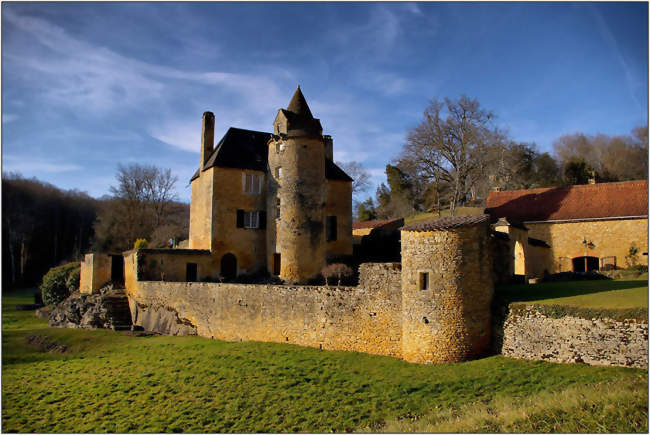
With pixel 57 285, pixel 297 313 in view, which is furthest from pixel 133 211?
pixel 297 313

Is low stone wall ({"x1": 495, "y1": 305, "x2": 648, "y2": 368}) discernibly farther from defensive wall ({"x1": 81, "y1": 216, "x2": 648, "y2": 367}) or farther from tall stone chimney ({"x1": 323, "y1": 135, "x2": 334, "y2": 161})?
tall stone chimney ({"x1": 323, "y1": 135, "x2": 334, "y2": 161})

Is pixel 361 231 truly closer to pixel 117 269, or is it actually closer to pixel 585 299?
pixel 117 269

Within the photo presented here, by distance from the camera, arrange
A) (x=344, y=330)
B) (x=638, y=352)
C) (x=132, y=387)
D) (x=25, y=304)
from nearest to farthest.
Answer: (x=638, y=352) < (x=132, y=387) < (x=344, y=330) < (x=25, y=304)

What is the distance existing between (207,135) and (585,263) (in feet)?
74.0

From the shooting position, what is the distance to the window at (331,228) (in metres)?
26.6

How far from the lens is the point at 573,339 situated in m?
10.9

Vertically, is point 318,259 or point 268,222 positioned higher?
point 268,222

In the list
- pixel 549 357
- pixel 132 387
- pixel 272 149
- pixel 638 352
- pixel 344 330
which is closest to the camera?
pixel 638 352

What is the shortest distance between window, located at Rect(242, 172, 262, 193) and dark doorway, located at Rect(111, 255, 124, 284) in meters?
9.03

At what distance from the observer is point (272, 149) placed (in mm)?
24547

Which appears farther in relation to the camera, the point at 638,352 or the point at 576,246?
the point at 576,246

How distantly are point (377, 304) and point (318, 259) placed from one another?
9321 mm

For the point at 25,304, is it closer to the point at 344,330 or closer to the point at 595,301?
the point at 344,330

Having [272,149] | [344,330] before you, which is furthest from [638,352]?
[272,149]
